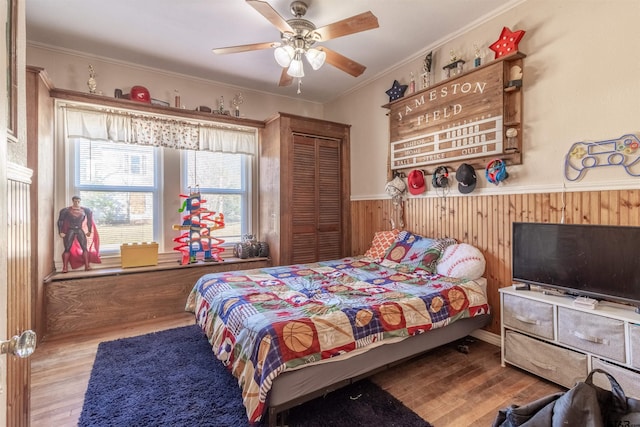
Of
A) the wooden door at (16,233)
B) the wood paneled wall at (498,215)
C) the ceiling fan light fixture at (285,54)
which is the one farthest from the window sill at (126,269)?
the ceiling fan light fixture at (285,54)

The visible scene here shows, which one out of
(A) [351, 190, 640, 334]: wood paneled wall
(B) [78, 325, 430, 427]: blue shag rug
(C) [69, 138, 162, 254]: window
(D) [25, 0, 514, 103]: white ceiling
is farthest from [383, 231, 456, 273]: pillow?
(C) [69, 138, 162, 254]: window

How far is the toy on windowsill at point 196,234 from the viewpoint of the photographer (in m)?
3.64

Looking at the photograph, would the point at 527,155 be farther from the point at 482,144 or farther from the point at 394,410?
the point at 394,410

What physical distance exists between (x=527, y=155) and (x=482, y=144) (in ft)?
1.18

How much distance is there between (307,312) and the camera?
72.9 inches

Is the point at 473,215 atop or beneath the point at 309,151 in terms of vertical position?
beneath

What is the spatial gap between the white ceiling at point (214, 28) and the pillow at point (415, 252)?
6.70 feet

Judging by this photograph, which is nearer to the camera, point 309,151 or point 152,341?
point 152,341

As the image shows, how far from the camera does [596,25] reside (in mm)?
2082

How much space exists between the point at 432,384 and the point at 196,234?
2.97 m

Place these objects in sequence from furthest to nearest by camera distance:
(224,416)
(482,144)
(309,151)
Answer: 1. (309,151)
2. (482,144)
3. (224,416)

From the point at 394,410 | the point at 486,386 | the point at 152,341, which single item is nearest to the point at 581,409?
the point at 394,410

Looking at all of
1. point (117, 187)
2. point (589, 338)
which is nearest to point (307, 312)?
point (589, 338)

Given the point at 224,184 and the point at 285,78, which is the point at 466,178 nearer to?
the point at 285,78
